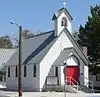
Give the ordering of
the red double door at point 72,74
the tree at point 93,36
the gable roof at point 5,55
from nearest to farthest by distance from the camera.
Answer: the red double door at point 72,74 → the tree at point 93,36 → the gable roof at point 5,55

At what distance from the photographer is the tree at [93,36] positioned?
59.2m

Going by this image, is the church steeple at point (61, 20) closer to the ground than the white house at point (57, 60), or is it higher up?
higher up

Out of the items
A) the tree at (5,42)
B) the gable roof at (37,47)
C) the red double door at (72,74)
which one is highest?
the tree at (5,42)

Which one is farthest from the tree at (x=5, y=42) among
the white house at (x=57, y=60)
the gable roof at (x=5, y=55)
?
the white house at (x=57, y=60)

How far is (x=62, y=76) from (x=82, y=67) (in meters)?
3.23

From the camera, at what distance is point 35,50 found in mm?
52219

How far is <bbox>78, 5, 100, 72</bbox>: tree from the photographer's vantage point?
194ft

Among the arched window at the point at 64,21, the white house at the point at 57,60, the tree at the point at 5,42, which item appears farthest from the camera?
the tree at the point at 5,42

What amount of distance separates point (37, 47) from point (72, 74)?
6026 millimetres

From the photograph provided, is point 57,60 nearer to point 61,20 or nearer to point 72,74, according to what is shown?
point 72,74

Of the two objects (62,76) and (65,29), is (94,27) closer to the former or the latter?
(65,29)

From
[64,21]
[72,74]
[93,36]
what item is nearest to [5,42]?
[93,36]

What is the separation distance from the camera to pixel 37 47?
52344mm

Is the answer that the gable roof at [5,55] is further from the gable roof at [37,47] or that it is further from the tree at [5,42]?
the tree at [5,42]
